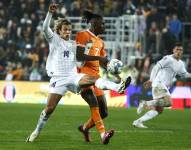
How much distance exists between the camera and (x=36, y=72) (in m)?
31.8

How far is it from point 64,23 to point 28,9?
75.4ft

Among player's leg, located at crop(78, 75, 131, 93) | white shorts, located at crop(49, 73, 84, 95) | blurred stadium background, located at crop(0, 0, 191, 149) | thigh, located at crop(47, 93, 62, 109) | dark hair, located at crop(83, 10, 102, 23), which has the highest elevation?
dark hair, located at crop(83, 10, 102, 23)


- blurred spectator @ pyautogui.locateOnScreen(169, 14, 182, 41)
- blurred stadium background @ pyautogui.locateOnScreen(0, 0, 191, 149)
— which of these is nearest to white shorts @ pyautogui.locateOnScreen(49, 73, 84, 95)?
blurred stadium background @ pyautogui.locateOnScreen(0, 0, 191, 149)

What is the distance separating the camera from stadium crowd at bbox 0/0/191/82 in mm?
31172

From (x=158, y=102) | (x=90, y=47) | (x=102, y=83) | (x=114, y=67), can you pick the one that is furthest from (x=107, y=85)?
(x=158, y=102)

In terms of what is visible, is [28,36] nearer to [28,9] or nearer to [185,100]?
[28,9]

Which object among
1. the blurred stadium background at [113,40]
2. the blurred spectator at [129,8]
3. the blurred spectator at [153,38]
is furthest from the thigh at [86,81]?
the blurred spectator at [129,8]

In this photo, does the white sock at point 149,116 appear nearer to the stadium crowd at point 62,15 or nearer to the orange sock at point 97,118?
the orange sock at point 97,118

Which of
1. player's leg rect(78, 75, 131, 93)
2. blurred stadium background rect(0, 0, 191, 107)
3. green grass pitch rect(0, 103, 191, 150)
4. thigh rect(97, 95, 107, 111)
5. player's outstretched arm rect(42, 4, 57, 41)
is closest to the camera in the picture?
player's leg rect(78, 75, 131, 93)

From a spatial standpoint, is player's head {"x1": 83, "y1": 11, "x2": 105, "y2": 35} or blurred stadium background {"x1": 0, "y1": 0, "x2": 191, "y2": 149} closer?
player's head {"x1": 83, "y1": 11, "x2": 105, "y2": 35}

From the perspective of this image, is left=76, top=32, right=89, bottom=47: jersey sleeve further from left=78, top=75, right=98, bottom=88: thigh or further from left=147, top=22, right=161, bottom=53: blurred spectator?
left=147, top=22, right=161, bottom=53: blurred spectator

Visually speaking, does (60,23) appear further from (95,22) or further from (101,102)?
(101,102)

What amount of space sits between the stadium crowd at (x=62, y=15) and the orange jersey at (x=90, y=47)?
1657 cm

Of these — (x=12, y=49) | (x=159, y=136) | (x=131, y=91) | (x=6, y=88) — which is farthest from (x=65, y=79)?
(x=12, y=49)
